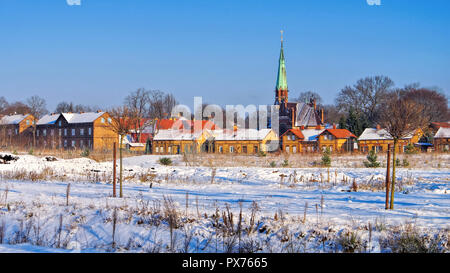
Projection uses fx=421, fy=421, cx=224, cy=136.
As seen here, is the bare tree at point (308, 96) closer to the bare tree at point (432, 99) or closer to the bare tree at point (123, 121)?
the bare tree at point (432, 99)

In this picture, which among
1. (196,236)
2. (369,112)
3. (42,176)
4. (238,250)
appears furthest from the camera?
(369,112)

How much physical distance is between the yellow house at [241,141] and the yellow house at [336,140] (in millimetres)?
8144

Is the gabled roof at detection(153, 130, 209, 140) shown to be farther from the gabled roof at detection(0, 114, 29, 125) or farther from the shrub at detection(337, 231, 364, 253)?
the shrub at detection(337, 231, 364, 253)

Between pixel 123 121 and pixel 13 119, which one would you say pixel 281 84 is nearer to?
pixel 13 119

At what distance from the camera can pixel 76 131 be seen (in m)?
70.8

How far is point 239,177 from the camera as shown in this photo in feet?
62.7

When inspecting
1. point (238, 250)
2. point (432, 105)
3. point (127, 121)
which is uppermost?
point (432, 105)

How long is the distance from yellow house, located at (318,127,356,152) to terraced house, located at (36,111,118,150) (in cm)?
3182

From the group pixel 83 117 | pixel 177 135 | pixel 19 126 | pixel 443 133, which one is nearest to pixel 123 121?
pixel 177 135

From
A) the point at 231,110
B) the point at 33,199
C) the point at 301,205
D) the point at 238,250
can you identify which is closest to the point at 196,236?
the point at 238,250

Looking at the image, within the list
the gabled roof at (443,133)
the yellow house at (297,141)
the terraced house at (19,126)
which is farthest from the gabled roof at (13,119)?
the gabled roof at (443,133)

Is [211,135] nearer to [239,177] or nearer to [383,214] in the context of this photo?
[239,177]

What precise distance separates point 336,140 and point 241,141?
574 inches

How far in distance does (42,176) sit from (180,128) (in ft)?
162
